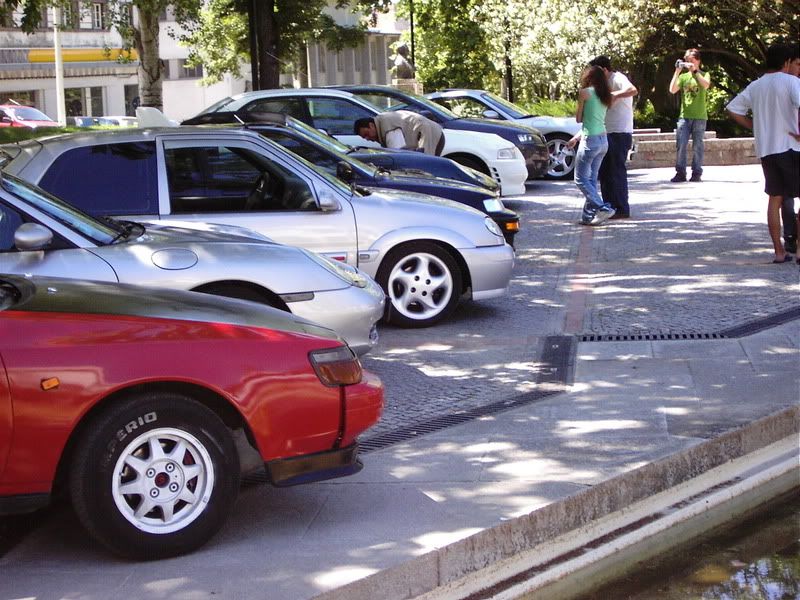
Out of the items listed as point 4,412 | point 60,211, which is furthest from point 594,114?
point 4,412

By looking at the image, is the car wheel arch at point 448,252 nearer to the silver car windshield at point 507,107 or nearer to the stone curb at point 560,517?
the stone curb at point 560,517

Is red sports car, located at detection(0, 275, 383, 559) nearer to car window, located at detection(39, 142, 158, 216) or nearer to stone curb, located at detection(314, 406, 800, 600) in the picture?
stone curb, located at detection(314, 406, 800, 600)

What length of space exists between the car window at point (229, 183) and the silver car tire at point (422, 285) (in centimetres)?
92

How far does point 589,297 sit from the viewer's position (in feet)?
34.8

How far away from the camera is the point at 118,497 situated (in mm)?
4703

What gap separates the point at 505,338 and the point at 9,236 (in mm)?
3833

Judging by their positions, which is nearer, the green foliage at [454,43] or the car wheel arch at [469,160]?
the car wheel arch at [469,160]

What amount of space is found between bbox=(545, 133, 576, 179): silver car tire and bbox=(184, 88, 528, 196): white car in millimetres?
3433

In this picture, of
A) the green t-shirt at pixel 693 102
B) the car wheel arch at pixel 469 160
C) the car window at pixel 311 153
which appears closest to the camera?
the car window at pixel 311 153

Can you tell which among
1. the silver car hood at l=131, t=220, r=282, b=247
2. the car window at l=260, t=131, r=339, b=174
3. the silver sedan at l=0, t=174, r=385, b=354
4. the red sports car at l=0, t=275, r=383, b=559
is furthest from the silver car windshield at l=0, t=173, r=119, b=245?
the car window at l=260, t=131, r=339, b=174

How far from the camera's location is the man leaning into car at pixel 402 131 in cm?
1441

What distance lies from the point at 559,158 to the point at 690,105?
2610 millimetres

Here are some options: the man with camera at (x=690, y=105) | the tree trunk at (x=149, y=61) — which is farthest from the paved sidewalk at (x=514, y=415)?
the tree trunk at (x=149, y=61)

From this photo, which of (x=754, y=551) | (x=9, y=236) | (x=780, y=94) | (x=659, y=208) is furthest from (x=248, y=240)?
(x=659, y=208)
